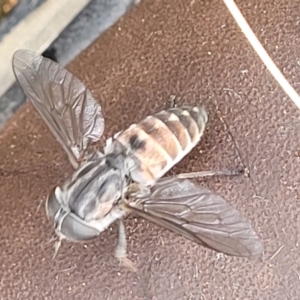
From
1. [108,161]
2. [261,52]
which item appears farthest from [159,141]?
[261,52]

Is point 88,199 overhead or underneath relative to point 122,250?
overhead

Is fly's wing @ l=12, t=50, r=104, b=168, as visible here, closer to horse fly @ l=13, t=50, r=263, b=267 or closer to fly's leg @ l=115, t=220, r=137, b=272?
horse fly @ l=13, t=50, r=263, b=267

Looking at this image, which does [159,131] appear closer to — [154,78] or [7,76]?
[154,78]

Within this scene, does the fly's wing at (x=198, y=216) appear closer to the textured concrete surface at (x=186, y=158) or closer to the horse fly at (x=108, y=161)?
the horse fly at (x=108, y=161)

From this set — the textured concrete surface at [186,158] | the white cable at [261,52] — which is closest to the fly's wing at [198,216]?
the textured concrete surface at [186,158]

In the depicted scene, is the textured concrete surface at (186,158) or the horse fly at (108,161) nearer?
the horse fly at (108,161)

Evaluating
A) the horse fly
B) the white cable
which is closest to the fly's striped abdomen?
the horse fly

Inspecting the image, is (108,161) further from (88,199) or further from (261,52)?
Result: (261,52)
